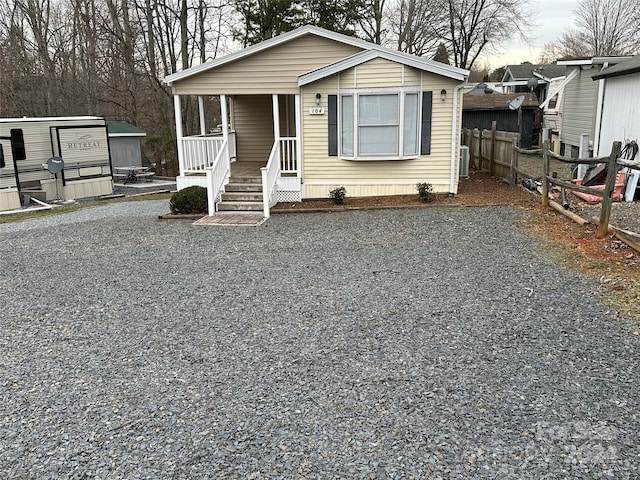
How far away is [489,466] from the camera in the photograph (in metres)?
2.76

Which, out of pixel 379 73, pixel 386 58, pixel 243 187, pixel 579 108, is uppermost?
pixel 386 58

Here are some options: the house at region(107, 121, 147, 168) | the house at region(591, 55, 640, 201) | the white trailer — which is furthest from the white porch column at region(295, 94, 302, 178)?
the house at region(107, 121, 147, 168)

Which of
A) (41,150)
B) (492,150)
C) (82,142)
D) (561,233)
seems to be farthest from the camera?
(82,142)

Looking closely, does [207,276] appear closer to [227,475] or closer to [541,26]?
[227,475]

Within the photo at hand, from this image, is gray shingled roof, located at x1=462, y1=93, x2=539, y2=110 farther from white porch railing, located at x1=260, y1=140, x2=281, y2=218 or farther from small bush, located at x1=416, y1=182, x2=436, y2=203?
white porch railing, located at x1=260, y1=140, x2=281, y2=218

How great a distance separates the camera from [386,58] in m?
10.9

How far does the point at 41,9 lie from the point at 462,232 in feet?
81.5

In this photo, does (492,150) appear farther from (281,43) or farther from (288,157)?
(281,43)

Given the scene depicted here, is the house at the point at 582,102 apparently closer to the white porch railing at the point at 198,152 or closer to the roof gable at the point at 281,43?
the roof gable at the point at 281,43

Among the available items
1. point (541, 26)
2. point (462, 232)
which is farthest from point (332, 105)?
point (541, 26)

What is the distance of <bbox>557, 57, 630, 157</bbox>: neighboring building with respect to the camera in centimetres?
1293

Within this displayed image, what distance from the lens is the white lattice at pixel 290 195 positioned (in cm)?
1211

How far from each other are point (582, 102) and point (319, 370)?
13.6m

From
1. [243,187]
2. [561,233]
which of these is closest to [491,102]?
[243,187]
